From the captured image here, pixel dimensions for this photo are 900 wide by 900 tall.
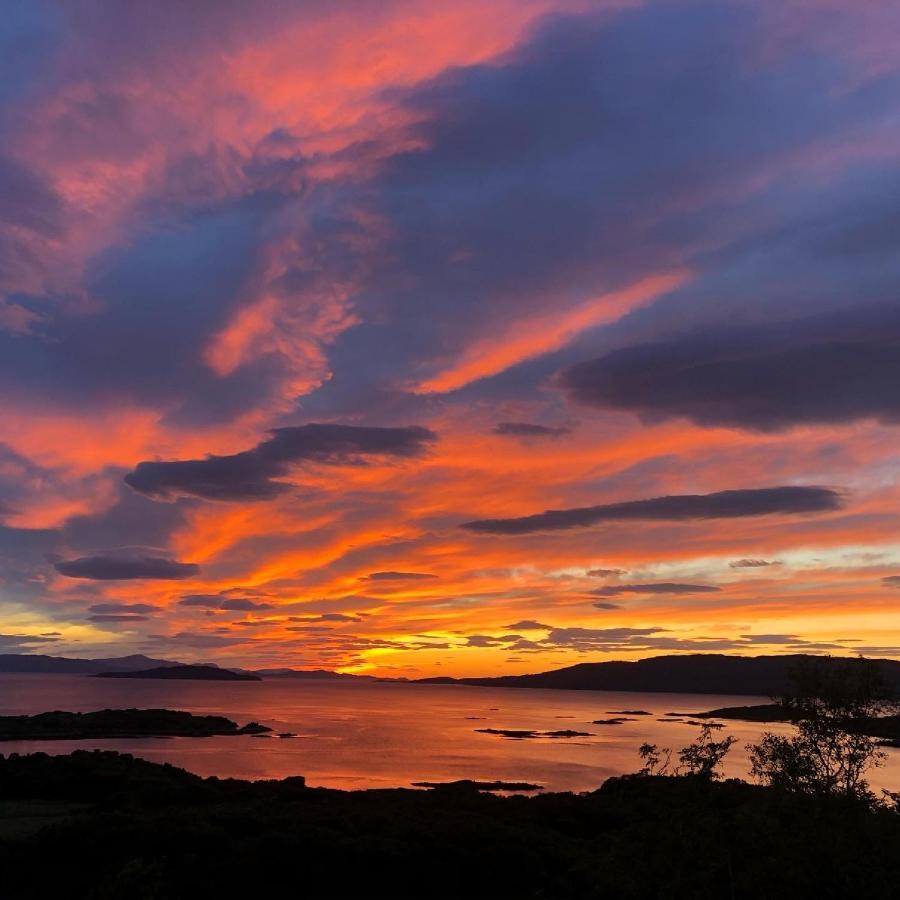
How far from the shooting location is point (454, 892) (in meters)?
32.4

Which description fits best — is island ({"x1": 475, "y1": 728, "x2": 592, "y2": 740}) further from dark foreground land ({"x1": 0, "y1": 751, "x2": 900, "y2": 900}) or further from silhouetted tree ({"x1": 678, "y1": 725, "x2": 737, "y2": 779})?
silhouetted tree ({"x1": 678, "y1": 725, "x2": 737, "y2": 779})

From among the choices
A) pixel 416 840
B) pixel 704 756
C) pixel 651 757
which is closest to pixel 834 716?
pixel 651 757

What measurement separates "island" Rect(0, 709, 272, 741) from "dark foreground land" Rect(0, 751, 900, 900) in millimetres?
60672

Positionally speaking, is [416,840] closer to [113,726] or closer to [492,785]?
[492,785]

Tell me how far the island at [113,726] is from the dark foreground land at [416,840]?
6067 centimetres

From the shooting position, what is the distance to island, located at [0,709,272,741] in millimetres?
113906

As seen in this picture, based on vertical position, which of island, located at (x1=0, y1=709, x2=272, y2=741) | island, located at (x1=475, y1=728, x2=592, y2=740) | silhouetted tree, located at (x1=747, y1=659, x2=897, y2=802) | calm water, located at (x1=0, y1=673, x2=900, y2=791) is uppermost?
silhouetted tree, located at (x1=747, y1=659, x2=897, y2=802)

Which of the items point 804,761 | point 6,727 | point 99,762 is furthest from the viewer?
point 6,727

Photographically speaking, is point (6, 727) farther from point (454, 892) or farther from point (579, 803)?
point (454, 892)

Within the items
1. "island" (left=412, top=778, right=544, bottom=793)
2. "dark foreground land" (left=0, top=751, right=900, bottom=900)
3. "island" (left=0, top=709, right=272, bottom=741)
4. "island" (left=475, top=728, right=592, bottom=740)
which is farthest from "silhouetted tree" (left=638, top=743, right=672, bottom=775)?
"island" (left=475, top=728, right=592, bottom=740)

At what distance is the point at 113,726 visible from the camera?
→ 413ft

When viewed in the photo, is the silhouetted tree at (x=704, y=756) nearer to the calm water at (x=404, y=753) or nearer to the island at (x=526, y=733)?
the calm water at (x=404, y=753)

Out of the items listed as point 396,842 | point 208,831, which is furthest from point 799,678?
point 208,831

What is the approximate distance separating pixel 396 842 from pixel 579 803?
2079 cm
